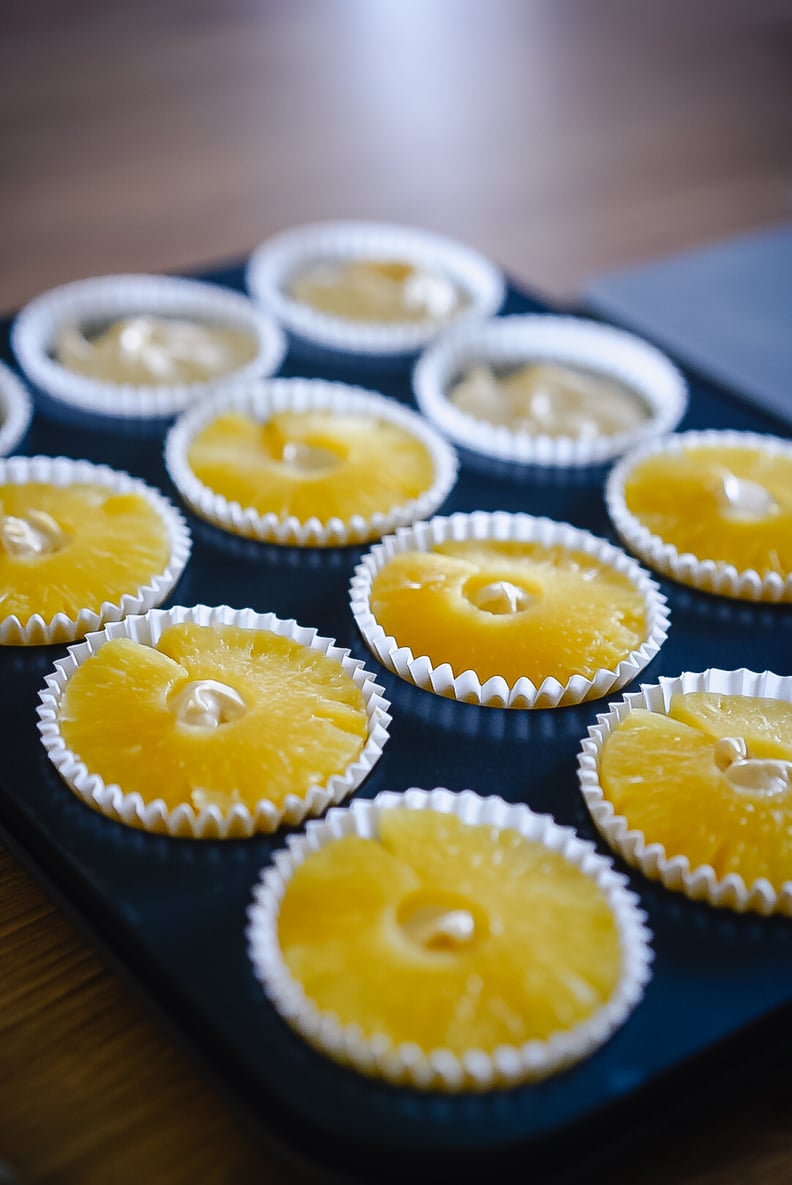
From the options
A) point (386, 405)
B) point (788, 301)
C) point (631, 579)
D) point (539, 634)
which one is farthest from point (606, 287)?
point (539, 634)

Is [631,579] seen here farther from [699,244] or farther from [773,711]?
[699,244]

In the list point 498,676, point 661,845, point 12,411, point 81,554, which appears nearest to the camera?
point 661,845

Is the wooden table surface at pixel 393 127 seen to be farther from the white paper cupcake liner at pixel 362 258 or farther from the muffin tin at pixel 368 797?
the muffin tin at pixel 368 797

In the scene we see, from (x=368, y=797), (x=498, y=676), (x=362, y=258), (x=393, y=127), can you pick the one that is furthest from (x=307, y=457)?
(x=393, y=127)

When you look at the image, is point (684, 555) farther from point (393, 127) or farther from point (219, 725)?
point (393, 127)

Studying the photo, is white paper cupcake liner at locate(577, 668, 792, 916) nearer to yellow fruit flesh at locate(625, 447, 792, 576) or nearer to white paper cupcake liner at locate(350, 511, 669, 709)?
white paper cupcake liner at locate(350, 511, 669, 709)

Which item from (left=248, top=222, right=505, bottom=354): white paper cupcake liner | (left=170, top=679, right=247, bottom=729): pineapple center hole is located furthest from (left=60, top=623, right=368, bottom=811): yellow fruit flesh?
(left=248, top=222, right=505, bottom=354): white paper cupcake liner
